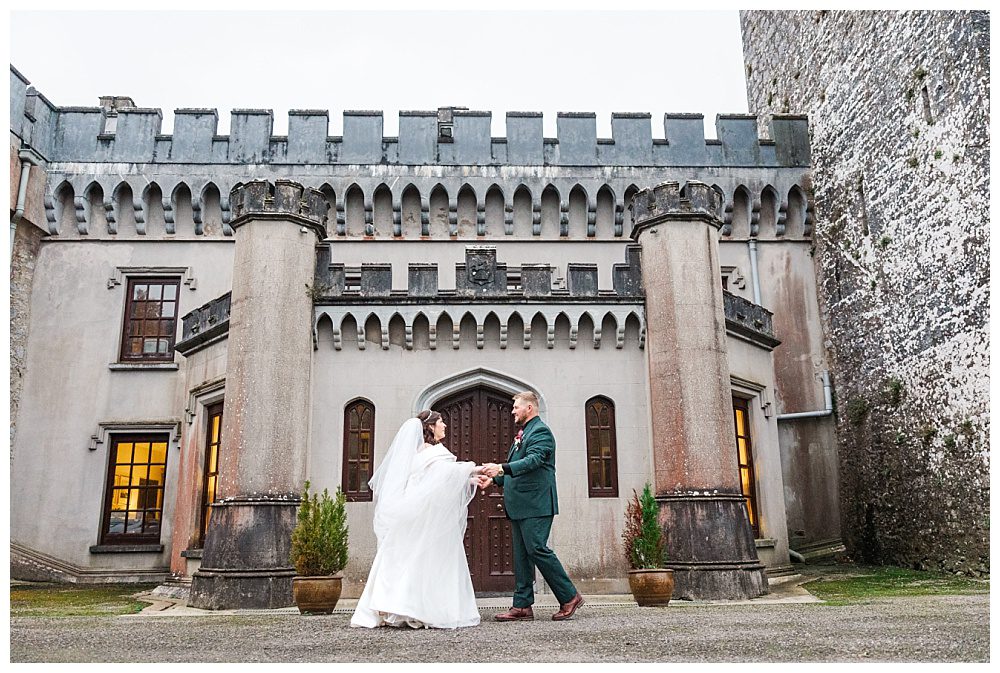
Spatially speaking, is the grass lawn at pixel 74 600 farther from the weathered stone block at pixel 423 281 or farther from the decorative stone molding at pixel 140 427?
the weathered stone block at pixel 423 281

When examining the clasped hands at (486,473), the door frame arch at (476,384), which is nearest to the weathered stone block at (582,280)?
the door frame arch at (476,384)

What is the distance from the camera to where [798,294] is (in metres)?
16.2

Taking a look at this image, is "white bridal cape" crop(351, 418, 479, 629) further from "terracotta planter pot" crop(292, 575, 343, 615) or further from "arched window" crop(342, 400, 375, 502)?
"arched window" crop(342, 400, 375, 502)

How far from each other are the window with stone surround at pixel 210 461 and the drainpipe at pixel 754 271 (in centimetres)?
1033

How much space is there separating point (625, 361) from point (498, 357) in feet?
5.84

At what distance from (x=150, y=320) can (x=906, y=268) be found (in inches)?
555

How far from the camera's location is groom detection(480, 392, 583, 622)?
6828 millimetres

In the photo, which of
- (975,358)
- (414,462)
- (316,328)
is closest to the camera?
(414,462)

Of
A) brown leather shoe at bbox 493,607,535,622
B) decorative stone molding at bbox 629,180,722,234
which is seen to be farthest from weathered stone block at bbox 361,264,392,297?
brown leather shoe at bbox 493,607,535,622

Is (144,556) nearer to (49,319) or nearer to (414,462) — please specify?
(49,319)

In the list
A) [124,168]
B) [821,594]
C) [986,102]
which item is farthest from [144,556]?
[986,102]

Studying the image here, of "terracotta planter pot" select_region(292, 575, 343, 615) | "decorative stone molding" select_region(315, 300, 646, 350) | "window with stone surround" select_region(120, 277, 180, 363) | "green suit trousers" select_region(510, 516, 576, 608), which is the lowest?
"terracotta planter pot" select_region(292, 575, 343, 615)

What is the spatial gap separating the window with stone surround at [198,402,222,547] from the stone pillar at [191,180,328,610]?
1.66 meters

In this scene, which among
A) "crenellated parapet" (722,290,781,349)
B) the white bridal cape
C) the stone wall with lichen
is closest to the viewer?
the white bridal cape
